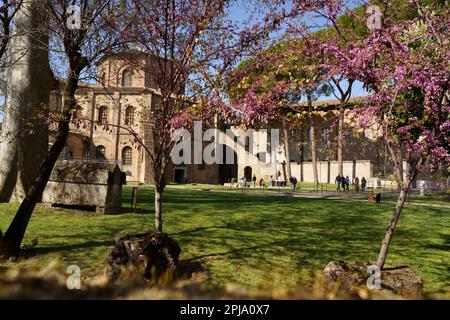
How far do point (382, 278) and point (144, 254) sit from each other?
11.2 ft

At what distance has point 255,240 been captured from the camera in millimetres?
8211

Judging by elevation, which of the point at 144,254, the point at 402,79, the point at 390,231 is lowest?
the point at 144,254

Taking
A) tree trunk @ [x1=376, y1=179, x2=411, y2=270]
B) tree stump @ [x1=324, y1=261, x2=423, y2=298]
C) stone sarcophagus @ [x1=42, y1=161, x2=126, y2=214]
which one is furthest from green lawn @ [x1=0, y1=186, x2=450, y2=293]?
tree trunk @ [x1=376, y1=179, x2=411, y2=270]

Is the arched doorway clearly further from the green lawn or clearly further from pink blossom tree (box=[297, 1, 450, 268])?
pink blossom tree (box=[297, 1, 450, 268])

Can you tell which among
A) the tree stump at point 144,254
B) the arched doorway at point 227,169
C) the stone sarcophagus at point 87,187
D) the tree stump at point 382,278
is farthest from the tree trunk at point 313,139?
the arched doorway at point 227,169

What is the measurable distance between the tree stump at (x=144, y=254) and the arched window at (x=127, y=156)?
39.0m

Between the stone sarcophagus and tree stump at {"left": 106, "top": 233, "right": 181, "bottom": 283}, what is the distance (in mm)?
5934

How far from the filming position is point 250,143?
5219 cm

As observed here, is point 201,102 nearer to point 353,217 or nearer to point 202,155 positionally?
point 353,217

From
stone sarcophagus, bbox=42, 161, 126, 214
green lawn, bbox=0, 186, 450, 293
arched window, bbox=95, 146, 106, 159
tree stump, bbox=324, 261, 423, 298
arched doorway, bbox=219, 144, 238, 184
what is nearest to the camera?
tree stump, bbox=324, 261, 423, 298

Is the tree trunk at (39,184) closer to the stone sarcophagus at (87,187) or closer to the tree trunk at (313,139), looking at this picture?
the stone sarcophagus at (87,187)

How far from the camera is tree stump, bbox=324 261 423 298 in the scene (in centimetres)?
452

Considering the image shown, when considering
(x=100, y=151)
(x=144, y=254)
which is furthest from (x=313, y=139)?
(x=100, y=151)

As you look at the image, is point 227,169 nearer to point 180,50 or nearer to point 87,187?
point 87,187
